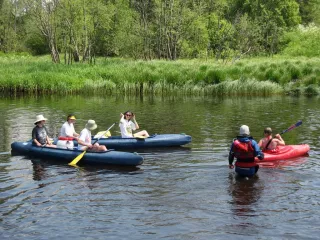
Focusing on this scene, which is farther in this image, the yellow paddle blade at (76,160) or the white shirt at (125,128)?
the white shirt at (125,128)

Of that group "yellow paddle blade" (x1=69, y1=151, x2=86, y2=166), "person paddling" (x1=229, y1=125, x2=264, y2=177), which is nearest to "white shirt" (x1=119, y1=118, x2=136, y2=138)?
"yellow paddle blade" (x1=69, y1=151, x2=86, y2=166)

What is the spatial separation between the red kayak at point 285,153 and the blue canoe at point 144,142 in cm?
310

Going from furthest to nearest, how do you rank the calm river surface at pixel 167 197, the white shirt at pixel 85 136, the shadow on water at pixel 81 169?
the white shirt at pixel 85 136 < the shadow on water at pixel 81 169 < the calm river surface at pixel 167 197

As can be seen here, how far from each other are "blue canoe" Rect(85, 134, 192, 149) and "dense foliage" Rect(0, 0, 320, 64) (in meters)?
28.7

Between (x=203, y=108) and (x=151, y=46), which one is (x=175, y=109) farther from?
(x=151, y=46)

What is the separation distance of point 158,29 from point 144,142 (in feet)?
114

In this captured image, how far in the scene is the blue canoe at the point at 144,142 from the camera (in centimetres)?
1495

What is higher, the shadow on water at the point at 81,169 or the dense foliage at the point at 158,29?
the dense foliage at the point at 158,29

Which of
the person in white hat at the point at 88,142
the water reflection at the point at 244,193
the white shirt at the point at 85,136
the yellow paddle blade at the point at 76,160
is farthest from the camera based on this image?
the white shirt at the point at 85,136

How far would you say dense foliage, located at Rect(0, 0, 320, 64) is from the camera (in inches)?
1709

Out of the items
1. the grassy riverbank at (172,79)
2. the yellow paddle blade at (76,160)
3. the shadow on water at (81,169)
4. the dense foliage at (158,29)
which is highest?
the dense foliage at (158,29)

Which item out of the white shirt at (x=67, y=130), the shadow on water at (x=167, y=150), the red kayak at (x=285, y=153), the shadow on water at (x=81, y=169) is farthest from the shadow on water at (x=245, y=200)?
the white shirt at (x=67, y=130)

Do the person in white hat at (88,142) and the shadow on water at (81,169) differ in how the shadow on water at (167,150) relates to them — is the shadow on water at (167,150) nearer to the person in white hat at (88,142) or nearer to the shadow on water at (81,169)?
the person in white hat at (88,142)

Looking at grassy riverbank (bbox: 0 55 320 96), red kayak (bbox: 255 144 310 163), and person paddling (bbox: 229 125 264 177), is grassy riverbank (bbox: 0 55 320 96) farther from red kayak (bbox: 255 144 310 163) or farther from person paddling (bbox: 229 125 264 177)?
person paddling (bbox: 229 125 264 177)
